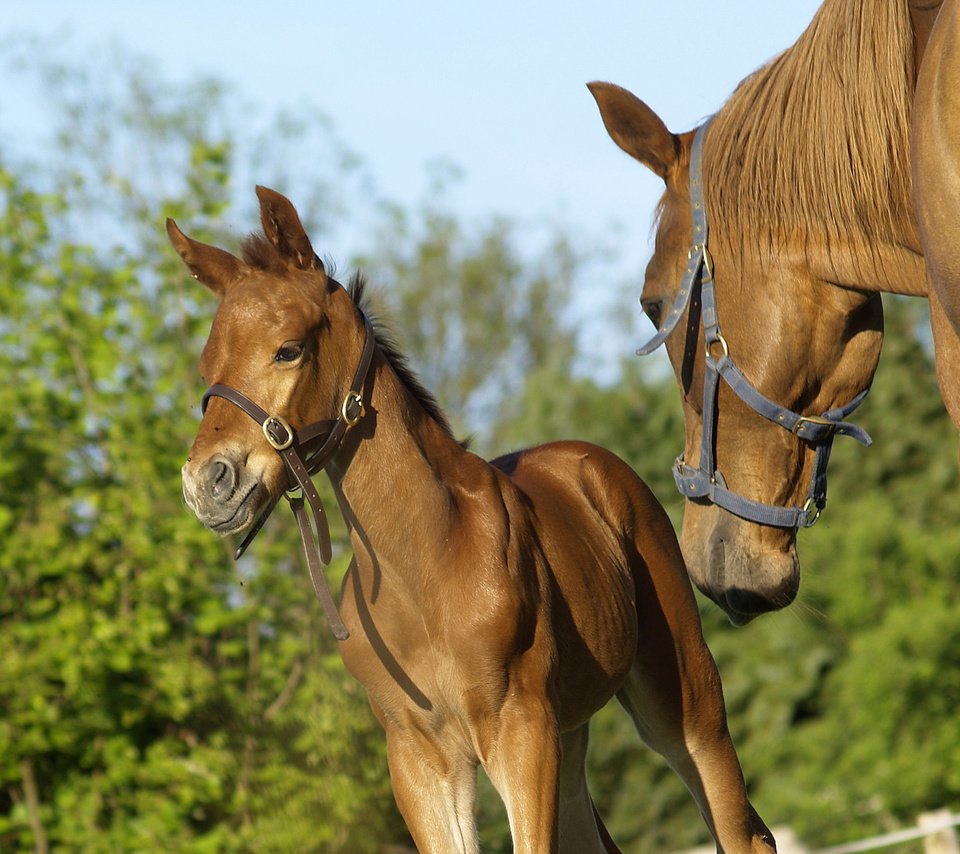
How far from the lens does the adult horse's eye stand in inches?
128

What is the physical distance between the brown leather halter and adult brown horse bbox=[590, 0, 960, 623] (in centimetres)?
77

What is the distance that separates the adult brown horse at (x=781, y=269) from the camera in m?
2.68

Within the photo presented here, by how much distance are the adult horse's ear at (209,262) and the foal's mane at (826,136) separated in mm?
1200

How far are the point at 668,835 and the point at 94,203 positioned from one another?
7.17 metres

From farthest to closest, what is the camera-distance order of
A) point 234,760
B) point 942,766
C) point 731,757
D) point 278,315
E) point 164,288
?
point 942,766 < point 164,288 < point 234,760 < point 731,757 < point 278,315

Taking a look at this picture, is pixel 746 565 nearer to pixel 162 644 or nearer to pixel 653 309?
pixel 653 309

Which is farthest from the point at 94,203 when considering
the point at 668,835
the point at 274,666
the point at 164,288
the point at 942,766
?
the point at 942,766

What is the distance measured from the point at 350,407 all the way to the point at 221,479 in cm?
40

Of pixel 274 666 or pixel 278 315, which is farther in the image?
pixel 274 666

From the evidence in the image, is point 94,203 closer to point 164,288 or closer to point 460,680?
point 164,288

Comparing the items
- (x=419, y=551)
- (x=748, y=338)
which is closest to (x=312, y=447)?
(x=419, y=551)

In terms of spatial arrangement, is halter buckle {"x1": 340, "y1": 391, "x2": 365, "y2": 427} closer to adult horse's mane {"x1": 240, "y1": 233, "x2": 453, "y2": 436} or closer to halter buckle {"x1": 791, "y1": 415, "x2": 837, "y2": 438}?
adult horse's mane {"x1": 240, "y1": 233, "x2": 453, "y2": 436}

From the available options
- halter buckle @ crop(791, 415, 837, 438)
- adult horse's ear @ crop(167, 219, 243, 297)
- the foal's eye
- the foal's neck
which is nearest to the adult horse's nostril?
the foal's eye

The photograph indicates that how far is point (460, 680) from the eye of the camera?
10.3 ft
